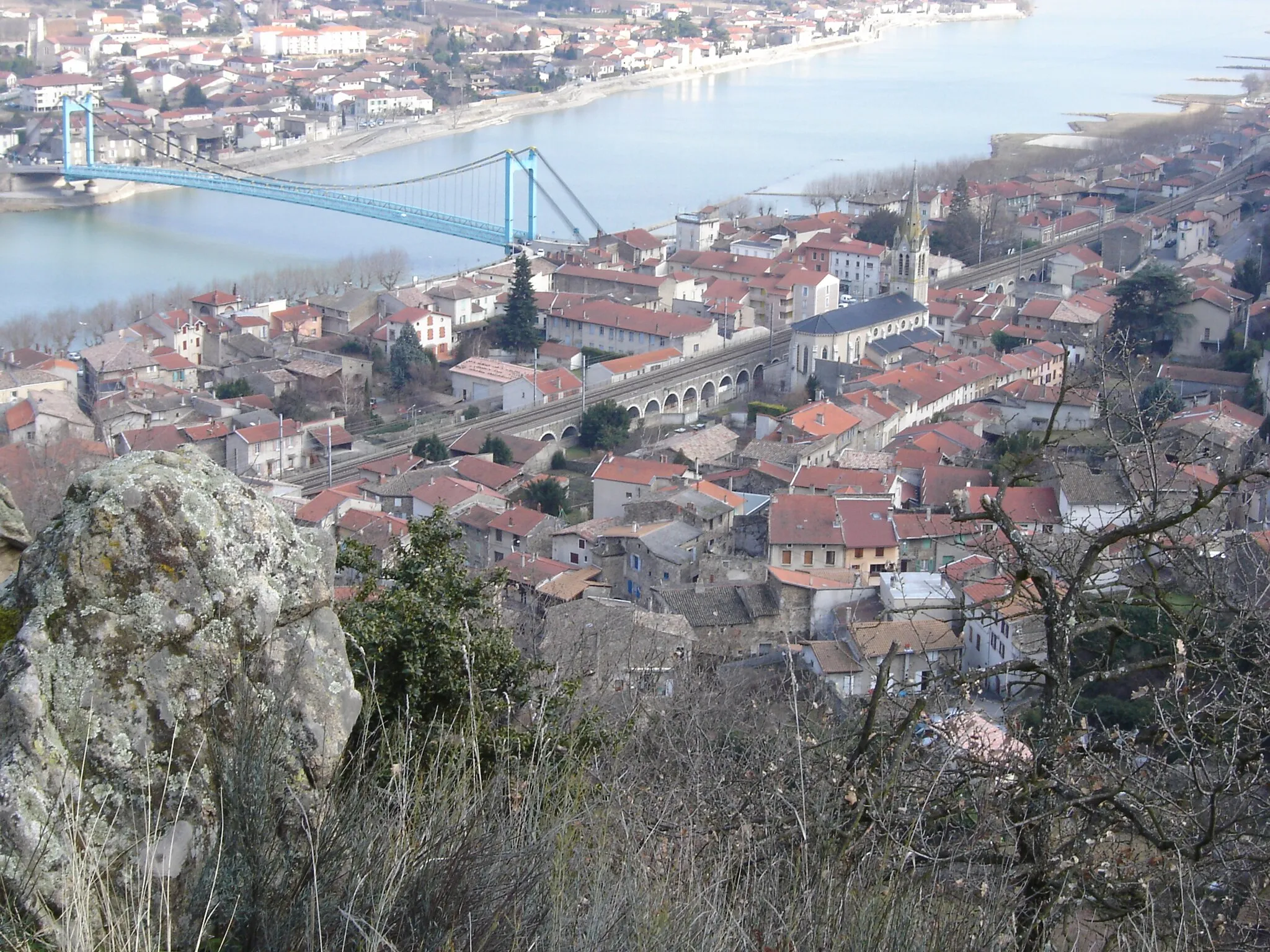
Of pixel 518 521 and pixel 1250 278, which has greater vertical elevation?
pixel 1250 278

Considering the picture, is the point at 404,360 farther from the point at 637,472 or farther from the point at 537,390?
the point at 637,472

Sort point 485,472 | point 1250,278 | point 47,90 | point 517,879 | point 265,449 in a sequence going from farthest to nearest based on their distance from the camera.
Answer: point 47,90
point 1250,278
point 265,449
point 485,472
point 517,879

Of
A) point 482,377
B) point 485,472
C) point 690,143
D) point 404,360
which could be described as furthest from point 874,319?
point 690,143

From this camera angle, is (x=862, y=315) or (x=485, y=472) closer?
(x=485, y=472)

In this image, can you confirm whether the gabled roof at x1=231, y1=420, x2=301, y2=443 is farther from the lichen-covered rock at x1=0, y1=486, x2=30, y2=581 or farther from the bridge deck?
the lichen-covered rock at x1=0, y1=486, x2=30, y2=581

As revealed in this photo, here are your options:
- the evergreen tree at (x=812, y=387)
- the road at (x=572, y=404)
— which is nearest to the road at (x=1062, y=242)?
the road at (x=572, y=404)

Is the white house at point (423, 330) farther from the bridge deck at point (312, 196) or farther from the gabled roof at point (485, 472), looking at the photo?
the bridge deck at point (312, 196)
